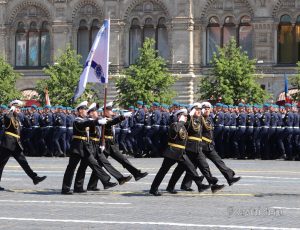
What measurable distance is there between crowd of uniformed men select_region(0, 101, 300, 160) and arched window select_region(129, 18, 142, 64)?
2360 cm

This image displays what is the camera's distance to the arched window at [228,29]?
5931 centimetres

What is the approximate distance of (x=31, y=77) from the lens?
62.3 meters

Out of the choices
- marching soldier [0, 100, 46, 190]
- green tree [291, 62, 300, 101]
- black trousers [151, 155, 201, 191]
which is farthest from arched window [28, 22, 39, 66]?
black trousers [151, 155, 201, 191]

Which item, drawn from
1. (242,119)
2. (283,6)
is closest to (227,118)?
(242,119)

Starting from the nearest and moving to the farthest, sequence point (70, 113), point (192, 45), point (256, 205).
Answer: point (256, 205), point (70, 113), point (192, 45)

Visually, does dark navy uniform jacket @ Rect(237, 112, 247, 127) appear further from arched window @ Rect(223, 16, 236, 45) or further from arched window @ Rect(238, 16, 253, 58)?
arched window @ Rect(223, 16, 236, 45)

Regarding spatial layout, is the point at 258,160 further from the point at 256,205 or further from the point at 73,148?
the point at 256,205

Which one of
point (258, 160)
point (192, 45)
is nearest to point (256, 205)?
point (258, 160)

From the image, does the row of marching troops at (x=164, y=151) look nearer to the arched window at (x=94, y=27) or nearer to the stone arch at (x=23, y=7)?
the arched window at (x=94, y=27)

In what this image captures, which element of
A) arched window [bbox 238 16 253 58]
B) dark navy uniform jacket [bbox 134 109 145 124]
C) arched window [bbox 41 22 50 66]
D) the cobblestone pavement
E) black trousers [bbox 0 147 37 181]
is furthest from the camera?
arched window [bbox 41 22 50 66]

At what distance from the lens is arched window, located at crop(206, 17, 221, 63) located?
196ft

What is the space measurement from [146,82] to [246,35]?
25.3ft

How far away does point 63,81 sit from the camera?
5600 cm

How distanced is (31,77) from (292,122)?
29953mm
